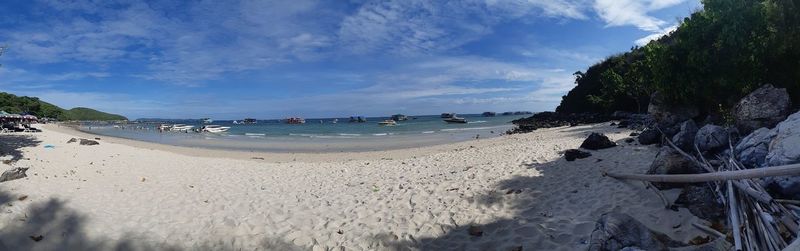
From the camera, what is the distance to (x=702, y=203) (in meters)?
5.24

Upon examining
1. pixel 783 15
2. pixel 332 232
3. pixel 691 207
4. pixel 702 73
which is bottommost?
pixel 332 232

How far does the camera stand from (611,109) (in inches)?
1570

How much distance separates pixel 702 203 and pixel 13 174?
42.5 feet

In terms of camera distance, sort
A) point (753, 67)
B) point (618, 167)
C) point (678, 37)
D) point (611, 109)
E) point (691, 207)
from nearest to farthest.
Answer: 1. point (691, 207)
2. point (618, 167)
3. point (753, 67)
4. point (678, 37)
5. point (611, 109)

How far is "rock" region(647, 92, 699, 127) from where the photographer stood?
1320 centimetres

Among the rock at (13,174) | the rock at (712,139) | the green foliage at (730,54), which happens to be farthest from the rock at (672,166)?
the rock at (13,174)

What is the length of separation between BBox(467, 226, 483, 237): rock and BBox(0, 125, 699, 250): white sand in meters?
0.08

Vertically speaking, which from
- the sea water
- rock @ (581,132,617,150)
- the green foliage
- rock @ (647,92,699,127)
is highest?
the green foliage

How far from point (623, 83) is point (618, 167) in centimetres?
2796

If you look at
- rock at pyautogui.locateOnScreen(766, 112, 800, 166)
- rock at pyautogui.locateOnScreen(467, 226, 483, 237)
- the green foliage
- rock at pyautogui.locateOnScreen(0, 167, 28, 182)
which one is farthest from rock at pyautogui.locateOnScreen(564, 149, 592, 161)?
rock at pyautogui.locateOnScreen(0, 167, 28, 182)

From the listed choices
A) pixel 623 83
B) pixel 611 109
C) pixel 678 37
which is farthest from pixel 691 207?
pixel 611 109

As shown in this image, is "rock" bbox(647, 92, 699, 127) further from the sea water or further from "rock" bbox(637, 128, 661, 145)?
the sea water

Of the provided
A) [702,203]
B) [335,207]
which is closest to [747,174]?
[702,203]

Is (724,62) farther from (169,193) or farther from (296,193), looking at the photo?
(169,193)
